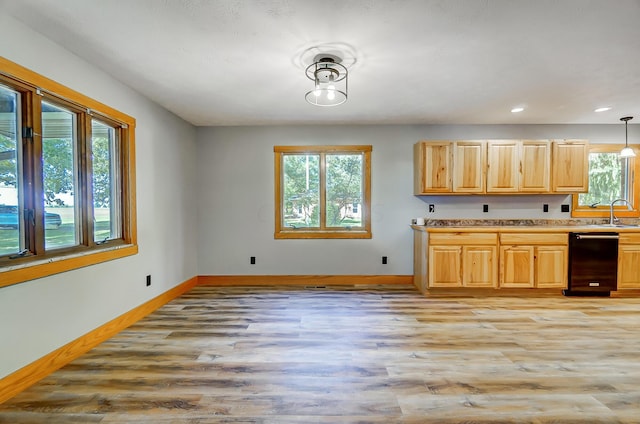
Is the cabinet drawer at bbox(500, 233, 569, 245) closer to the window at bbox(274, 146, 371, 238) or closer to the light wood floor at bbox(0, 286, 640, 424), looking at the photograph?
the light wood floor at bbox(0, 286, 640, 424)

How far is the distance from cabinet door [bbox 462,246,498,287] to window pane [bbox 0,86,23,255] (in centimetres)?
440

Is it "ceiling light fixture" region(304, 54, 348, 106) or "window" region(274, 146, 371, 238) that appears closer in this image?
"ceiling light fixture" region(304, 54, 348, 106)

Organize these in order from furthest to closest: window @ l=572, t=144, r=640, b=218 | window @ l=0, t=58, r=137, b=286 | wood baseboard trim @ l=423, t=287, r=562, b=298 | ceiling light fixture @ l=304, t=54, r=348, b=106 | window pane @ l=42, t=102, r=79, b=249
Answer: window @ l=572, t=144, r=640, b=218
wood baseboard trim @ l=423, t=287, r=562, b=298
ceiling light fixture @ l=304, t=54, r=348, b=106
window pane @ l=42, t=102, r=79, b=249
window @ l=0, t=58, r=137, b=286

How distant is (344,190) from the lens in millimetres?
4637

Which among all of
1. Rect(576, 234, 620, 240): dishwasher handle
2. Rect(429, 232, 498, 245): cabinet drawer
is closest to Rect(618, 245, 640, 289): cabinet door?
Rect(576, 234, 620, 240): dishwasher handle

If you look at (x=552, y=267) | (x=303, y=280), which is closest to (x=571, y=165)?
(x=552, y=267)

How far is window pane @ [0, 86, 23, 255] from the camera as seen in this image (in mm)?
1979

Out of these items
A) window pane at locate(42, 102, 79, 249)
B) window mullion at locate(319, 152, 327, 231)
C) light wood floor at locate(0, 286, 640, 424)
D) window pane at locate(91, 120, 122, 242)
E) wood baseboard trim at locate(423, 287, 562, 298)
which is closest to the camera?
light wood floor at locate(0, 286, 640, 424)

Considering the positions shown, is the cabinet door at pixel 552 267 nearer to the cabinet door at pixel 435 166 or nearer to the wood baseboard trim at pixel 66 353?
the cabinet door at pixel 435 166

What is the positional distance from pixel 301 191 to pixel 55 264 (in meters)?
3.02

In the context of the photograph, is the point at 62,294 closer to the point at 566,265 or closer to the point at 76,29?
the point at 76,29

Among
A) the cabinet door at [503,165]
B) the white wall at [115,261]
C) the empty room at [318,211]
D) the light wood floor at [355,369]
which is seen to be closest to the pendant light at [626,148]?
the empty room at [318,211]

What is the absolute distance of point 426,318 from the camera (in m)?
3.18

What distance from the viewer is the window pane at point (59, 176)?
7.54 ft
